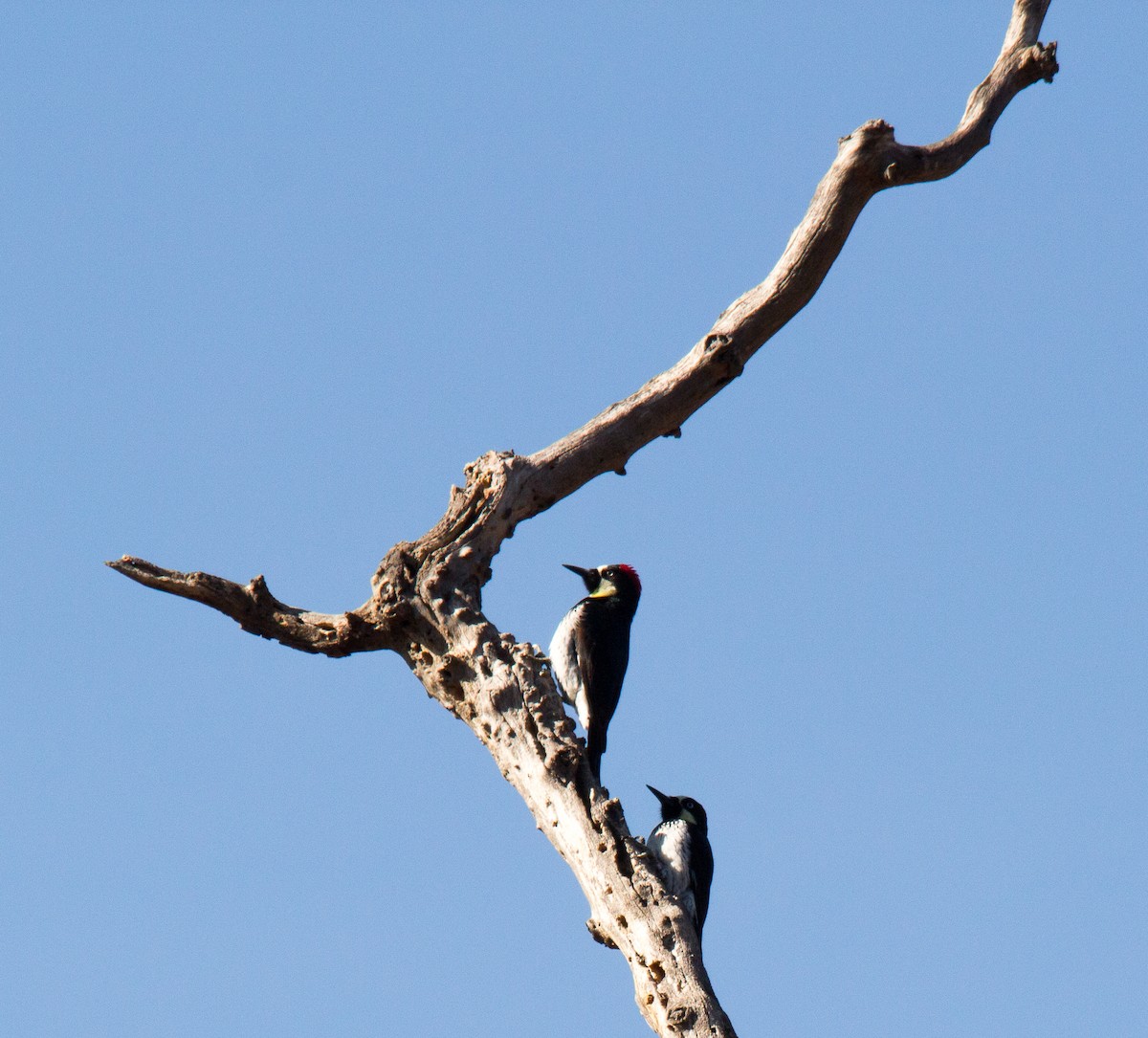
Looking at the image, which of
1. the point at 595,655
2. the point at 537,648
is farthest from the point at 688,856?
the point at 537,648

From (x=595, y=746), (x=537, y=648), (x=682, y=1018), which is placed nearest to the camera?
(x=682, y=1018)

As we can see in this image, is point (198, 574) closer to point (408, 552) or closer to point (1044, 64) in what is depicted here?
point (408, 552)

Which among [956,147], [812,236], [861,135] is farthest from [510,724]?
[956,147]

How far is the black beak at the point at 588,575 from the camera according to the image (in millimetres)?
7695

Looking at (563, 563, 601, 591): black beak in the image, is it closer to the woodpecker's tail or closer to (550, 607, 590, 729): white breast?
(550, 607, 590, 729): white breast

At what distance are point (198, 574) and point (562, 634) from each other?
2457 mm

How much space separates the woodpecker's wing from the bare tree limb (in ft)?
6.78

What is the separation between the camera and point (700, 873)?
647 cm

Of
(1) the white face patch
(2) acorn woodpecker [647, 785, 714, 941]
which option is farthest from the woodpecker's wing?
(1) the white face patch

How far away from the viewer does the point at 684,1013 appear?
3.87 meters

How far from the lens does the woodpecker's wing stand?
6383mm

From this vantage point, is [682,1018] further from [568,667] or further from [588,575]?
[588,575]

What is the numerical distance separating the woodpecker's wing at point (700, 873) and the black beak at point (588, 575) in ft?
5.44

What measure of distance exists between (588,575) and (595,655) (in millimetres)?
1013
